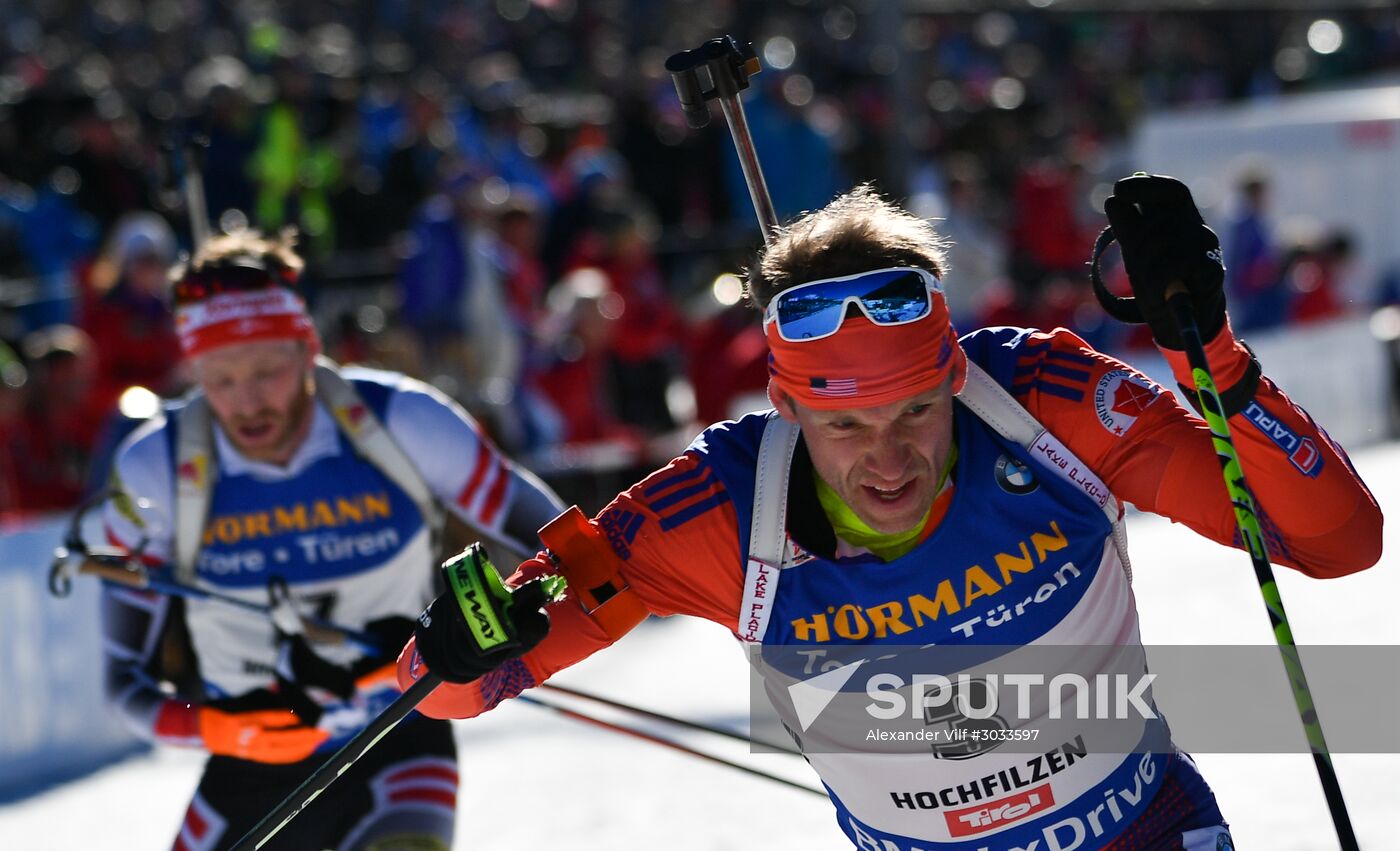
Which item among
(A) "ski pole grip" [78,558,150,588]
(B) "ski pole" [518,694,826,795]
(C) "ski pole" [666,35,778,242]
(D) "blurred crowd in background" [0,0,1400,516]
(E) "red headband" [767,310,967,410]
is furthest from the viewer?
(D) "blurred crowd in background" [0,0,1400,516]

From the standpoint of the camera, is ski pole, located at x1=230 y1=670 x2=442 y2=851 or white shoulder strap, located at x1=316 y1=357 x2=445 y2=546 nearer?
ski pole, located at x1=230 y1=670 x2=442 y2=851

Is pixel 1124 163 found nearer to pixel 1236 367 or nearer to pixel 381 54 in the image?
pixel 381 54

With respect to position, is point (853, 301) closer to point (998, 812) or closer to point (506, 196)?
point (998, 812)

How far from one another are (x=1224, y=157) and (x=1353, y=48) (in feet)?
24.4

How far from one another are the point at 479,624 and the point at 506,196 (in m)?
9.07

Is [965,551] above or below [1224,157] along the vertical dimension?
above

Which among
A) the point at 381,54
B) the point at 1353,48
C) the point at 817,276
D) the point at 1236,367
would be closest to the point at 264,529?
the point at 817,276

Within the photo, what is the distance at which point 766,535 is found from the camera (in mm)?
3383

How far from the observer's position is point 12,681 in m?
8.52

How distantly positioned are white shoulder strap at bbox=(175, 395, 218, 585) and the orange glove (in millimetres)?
408

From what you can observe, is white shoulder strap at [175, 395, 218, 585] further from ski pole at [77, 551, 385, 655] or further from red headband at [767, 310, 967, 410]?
red headband at [767, 310, 967, 410]

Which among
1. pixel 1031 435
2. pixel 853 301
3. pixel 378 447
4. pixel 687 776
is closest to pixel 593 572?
pixel 853 301

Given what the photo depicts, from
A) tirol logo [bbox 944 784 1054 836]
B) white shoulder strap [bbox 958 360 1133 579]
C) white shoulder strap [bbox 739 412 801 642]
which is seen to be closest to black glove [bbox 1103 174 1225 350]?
white shoulder strap [bbox 958 360 1133 579]

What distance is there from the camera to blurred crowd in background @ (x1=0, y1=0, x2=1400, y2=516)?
1034cm
